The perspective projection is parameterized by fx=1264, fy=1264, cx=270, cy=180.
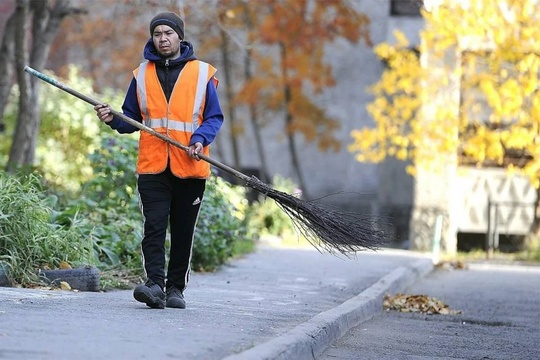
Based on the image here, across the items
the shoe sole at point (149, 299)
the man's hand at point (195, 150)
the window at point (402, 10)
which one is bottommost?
the shoe sole at point (149, 299)

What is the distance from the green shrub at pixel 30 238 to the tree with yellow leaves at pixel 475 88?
9.64m

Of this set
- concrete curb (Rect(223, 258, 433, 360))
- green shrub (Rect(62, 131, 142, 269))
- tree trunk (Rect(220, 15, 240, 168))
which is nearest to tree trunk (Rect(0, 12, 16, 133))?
green shrub (Rect(62, 131, 142, 269))

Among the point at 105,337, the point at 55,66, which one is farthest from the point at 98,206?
the point at 55,66

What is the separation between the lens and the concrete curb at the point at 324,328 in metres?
6.35

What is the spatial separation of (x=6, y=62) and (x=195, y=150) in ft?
29.9

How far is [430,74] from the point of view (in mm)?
20297

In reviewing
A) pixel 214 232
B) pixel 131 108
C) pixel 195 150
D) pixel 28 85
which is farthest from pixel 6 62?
pixel 195 150

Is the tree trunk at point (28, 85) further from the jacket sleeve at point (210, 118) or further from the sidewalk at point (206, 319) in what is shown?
the jacket sleeve at point (210, 118)

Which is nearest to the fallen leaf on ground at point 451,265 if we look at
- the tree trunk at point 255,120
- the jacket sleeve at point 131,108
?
the tree trunk at point 255,120

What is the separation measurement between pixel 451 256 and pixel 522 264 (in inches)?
57.7

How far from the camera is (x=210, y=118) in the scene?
827 cm

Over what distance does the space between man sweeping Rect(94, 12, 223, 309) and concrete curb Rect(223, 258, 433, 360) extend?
1.00 metres

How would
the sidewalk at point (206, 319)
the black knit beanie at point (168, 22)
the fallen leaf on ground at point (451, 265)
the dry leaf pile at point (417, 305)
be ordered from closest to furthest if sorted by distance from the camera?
the sidewalk at point (206, 319) < the black knit beanie at point (168, 22) < the dry leaf pile at point (417, 305) < the fallen leaf on ground at point (451, 265)

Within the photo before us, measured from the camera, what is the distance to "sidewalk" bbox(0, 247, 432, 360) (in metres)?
5.98
